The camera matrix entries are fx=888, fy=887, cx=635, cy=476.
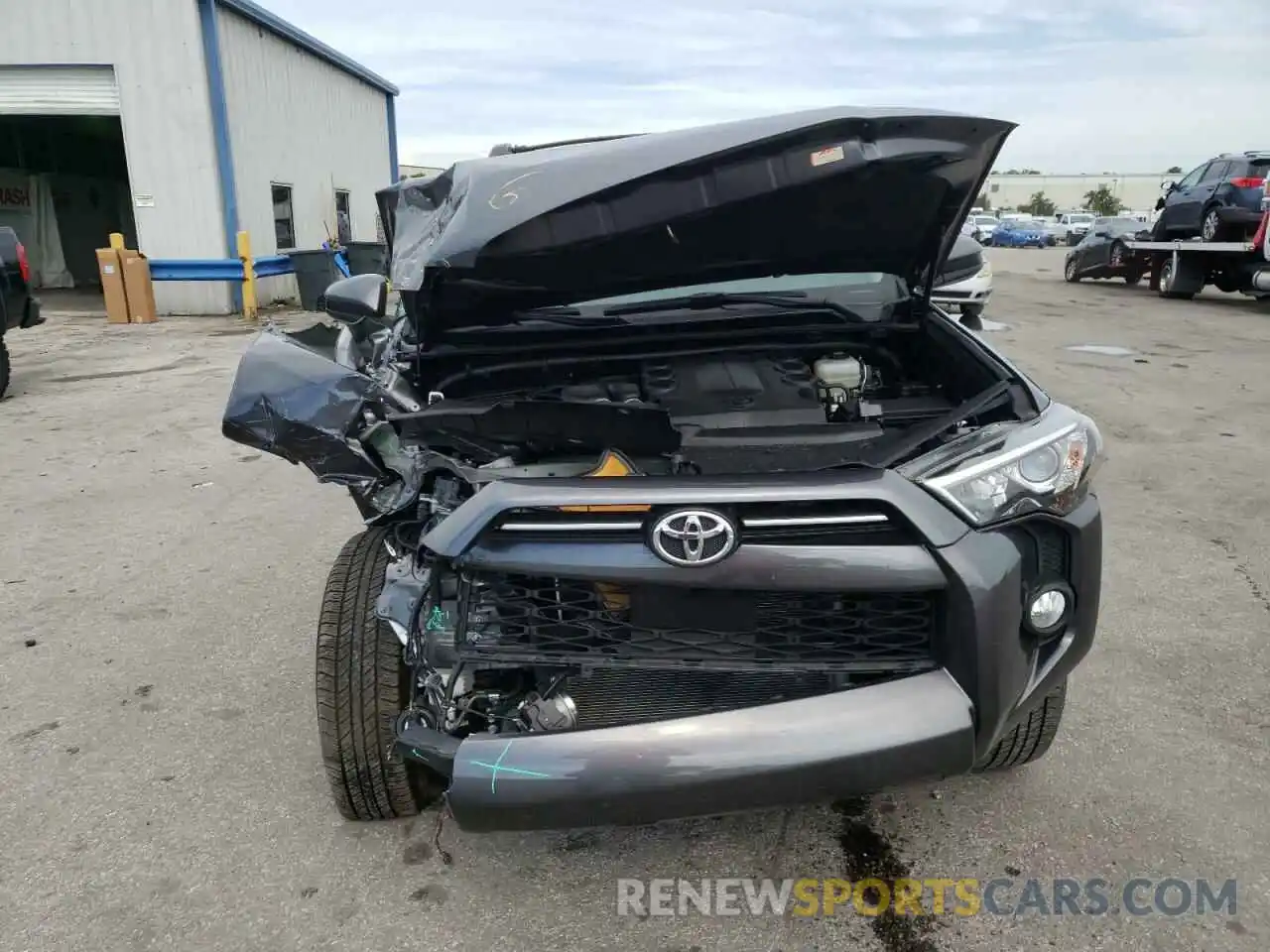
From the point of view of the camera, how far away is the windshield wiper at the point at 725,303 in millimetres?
2936

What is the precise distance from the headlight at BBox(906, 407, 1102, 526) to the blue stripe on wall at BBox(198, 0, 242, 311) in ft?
43.5

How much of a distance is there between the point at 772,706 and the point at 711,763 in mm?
168

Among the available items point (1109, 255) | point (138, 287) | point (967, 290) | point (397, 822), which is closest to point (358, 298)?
point (397, 822)

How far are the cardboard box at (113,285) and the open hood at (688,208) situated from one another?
1213cm

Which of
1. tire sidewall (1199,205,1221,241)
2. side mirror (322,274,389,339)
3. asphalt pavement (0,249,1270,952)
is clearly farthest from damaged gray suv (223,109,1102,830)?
tire sidewall (1199,205,1221,241)

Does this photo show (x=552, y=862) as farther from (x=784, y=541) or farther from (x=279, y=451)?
(x=279, y=451)

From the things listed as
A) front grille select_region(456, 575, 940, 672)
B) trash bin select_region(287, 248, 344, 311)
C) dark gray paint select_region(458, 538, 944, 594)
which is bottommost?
front grille select_region(456, 575, 940, 672)

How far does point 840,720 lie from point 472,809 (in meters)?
0.74

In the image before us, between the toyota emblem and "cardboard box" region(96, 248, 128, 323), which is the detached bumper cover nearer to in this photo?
the toyota emblem

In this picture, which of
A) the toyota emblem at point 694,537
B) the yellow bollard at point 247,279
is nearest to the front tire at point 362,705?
the toyota emblem at point 694,537

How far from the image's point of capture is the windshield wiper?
2936 millimetres

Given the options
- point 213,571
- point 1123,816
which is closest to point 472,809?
point 1123,816

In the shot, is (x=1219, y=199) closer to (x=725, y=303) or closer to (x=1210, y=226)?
(x=1210, y=226)

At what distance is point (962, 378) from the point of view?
108 inches
